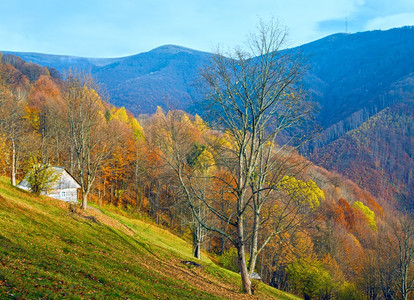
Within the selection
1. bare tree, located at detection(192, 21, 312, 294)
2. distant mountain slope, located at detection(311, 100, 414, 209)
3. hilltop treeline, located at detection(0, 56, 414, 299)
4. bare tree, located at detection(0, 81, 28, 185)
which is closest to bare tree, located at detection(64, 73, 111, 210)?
hilltop treeline, located at detection(0, 56, 414, 299)

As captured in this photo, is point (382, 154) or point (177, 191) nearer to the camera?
point (177, 191)

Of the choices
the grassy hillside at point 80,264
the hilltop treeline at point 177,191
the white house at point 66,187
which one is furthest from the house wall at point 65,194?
the grassy hillside at point 80,264

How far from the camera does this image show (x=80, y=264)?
9617 millimetres

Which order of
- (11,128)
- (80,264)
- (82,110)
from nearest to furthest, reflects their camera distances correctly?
1. (80,264)
2. (82,110)
3. (11,128)

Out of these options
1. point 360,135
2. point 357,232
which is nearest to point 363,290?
point 357,232

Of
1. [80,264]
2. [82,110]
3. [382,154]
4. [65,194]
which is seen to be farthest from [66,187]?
[382,154]

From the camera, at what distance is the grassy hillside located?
7145mm

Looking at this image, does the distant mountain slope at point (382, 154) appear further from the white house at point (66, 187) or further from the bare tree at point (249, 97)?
the bare tree at point (249, 97)

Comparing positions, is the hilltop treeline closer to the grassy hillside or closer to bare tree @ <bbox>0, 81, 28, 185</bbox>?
bare tree @ <bbox>0, 81, 28, 185</bbox>

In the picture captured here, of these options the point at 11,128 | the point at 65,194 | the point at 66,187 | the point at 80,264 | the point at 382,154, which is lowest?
the point at 65,194

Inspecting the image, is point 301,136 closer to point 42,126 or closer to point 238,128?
point 238,128

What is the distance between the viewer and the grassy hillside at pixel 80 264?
7145 millimetres

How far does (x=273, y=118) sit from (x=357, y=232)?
62139mm

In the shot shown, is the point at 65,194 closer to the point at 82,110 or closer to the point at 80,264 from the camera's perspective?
the point at 82,110
